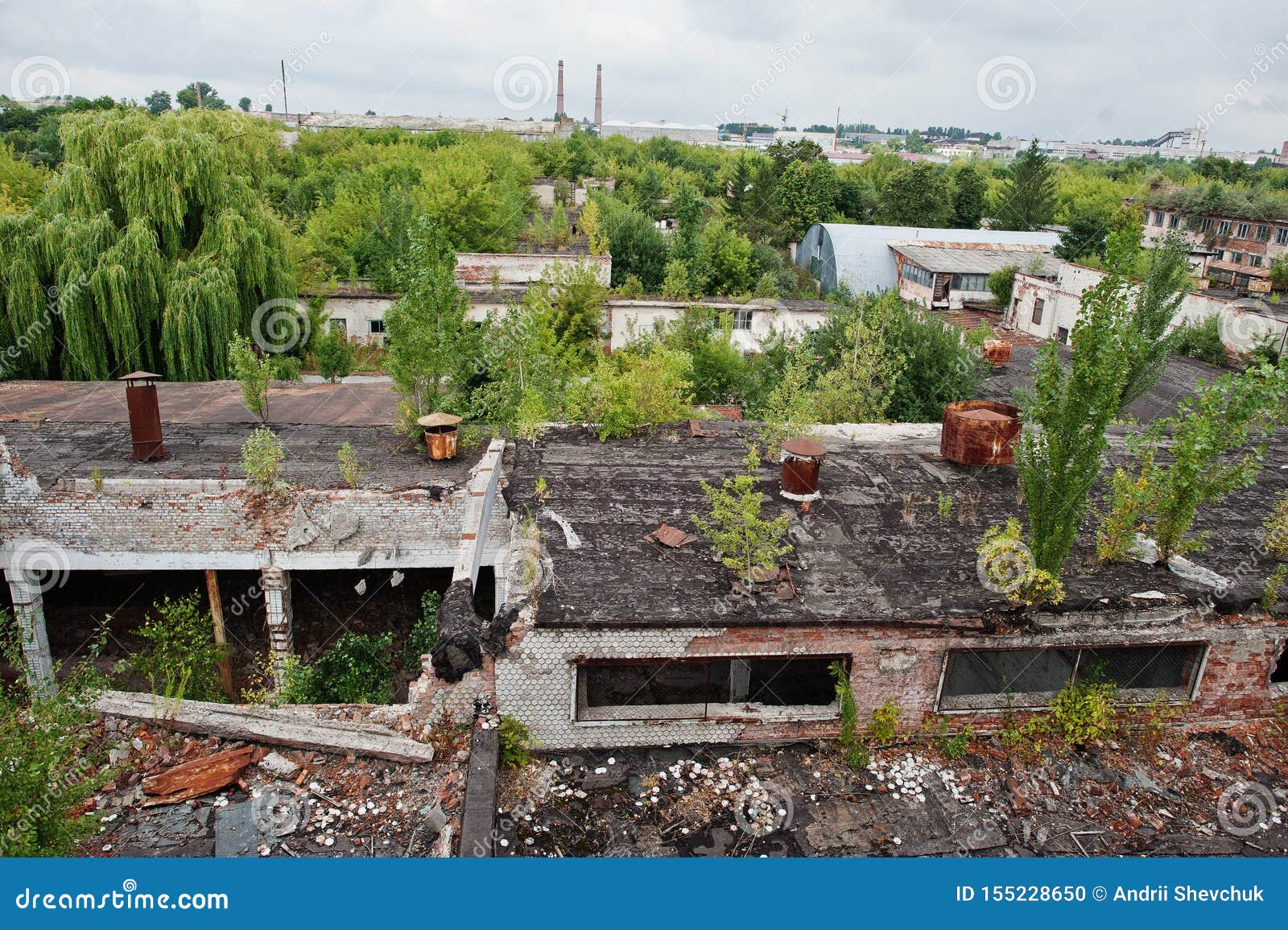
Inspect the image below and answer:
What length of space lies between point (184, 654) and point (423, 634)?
3.36 meters

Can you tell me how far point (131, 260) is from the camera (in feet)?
61.4

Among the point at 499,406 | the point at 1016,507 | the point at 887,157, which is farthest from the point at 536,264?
the point at 887,157

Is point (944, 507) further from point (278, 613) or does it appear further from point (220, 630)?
point (220, 630)

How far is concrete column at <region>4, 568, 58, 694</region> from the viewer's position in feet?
36.4

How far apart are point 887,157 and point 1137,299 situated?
206 ft

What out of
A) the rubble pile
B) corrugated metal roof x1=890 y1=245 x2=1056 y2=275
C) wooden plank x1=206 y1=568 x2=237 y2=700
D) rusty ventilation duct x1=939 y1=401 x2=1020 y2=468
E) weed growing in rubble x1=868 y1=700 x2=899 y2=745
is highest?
corrugated metal roof x1=890 y1=245 x2=1056 y2=275

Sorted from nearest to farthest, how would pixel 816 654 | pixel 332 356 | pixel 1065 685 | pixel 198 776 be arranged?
pixel 198 776, pixel 816 654, pixel 1065 685, pixel 332 356

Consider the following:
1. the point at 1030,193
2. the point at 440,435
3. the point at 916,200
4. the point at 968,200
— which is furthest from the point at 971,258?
the point at 440,435

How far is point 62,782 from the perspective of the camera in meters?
5.56

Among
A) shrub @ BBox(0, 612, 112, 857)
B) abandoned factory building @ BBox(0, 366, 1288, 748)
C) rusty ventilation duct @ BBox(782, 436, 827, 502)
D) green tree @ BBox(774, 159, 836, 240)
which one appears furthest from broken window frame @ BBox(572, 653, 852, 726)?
green tree @ BBox(774, 159, 836, 240)

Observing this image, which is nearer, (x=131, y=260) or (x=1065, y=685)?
(x=1065, y=685)

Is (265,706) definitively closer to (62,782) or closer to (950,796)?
(62,782)

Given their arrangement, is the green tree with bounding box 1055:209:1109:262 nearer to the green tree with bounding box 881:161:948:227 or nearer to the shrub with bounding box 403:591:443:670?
the green tree with bounding box 881:161:948:227

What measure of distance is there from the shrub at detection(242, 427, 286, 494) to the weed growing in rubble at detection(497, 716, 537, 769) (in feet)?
20.3
